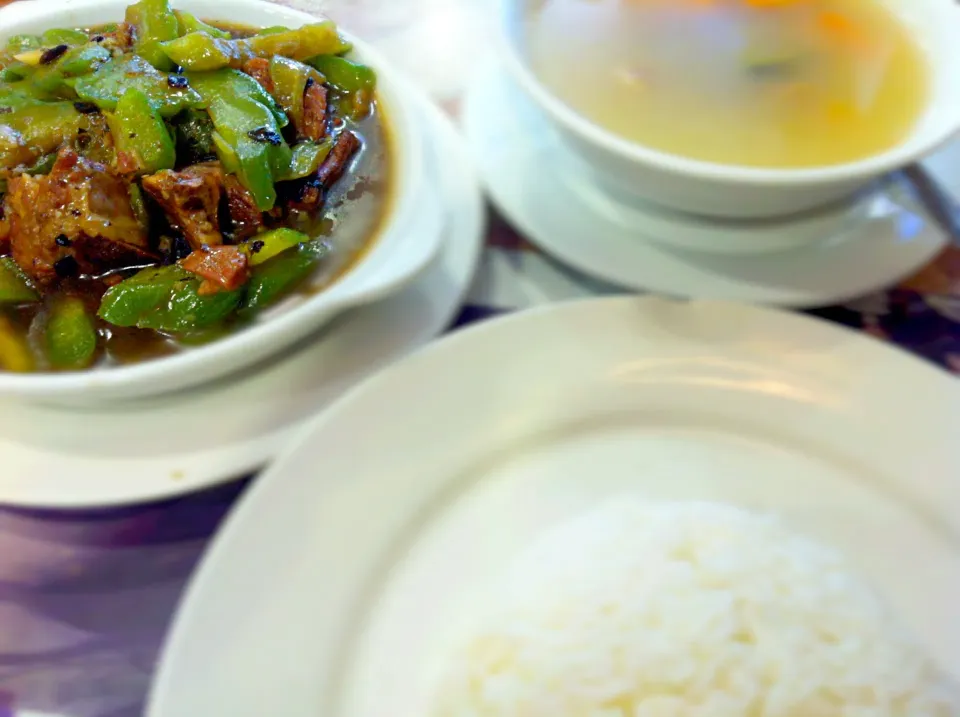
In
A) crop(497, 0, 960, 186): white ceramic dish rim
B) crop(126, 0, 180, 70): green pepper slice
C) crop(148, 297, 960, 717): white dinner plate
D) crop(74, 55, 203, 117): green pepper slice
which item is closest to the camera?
crop(148, 297, 960, 717): white dinner plate

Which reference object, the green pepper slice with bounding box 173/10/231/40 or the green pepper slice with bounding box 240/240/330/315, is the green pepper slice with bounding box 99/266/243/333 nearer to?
the green pepper slice with bounding box 240/240/330/315

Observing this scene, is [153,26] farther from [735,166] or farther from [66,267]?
[735,166]

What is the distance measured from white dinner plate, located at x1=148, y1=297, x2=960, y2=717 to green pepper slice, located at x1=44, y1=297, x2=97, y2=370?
0.36 m

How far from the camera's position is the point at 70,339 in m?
1.11

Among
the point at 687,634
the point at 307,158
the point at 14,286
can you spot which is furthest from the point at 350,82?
the point at 687,634

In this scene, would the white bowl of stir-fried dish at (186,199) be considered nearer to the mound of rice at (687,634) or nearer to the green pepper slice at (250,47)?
the green pepper slice at (250,47)

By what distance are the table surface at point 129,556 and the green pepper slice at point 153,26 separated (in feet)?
1.97

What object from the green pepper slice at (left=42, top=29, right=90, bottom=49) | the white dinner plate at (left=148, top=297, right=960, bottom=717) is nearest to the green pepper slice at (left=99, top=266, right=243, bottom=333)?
the white dinner plate at (left=148, top=297, right=960, bottom=717)

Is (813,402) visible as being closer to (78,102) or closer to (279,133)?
(279,133)

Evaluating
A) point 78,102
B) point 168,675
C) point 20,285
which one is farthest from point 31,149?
point 168,675

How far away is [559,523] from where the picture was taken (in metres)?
1.13

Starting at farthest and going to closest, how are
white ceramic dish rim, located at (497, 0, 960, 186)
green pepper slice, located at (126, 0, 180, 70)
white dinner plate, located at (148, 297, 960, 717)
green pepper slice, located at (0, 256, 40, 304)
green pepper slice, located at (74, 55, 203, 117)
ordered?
green pepper slice, located at (126, 0, 180, 70) → green pepper slice, located at (74, 55, 203, 117) → green pepper slice, located at (0, 256, 40, 304) → white ceramic dish rim, located at (497, 0, 960, 186) → white dinner plate, located at (148, 297, 960, 717)

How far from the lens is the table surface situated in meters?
1.01

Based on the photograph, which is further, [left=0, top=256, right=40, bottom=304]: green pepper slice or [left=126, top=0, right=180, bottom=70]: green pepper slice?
[left=126, top=0, right=180, bottom=70]: green pepper slice
